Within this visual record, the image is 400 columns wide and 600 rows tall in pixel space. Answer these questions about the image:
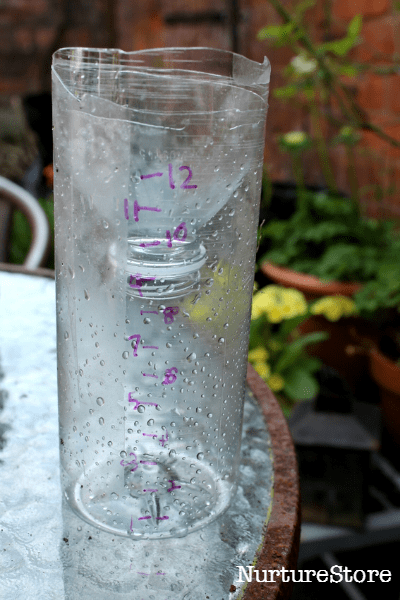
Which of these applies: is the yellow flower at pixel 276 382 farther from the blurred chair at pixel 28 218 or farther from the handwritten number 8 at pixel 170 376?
the handwritten number 8 at pixel 170 376

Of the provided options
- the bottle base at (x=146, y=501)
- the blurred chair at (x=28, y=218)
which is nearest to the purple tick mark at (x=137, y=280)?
the bottle base at (x=146, y=501)

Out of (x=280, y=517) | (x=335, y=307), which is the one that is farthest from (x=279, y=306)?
(x=280, y=517)

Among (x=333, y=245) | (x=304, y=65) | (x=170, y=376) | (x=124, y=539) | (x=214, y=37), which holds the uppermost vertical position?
(x=214, y=37)

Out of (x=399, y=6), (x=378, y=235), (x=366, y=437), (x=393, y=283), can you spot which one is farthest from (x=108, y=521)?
(x=378, y=235)

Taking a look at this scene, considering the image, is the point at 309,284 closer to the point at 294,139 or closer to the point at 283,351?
the point at 283,351

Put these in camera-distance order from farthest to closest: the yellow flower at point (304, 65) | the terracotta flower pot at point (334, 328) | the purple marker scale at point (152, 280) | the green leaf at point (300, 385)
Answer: the terracotta flower pot at point (334, 328)
the yellow flower at point (304, 65)
the green leaf at point (300, 385)
the purple marker scale at point (152, 280)

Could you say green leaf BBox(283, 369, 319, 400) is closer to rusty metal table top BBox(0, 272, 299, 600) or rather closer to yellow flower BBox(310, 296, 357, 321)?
yellow flower BBox(310, 296, 357, 321)

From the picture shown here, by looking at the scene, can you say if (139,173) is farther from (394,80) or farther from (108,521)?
(394,80)

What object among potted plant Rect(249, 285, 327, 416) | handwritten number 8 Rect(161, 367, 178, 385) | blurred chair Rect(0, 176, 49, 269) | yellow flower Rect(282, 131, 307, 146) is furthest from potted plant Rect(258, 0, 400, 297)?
handwritten number 8 Rect(161, 367, 178, 385)
